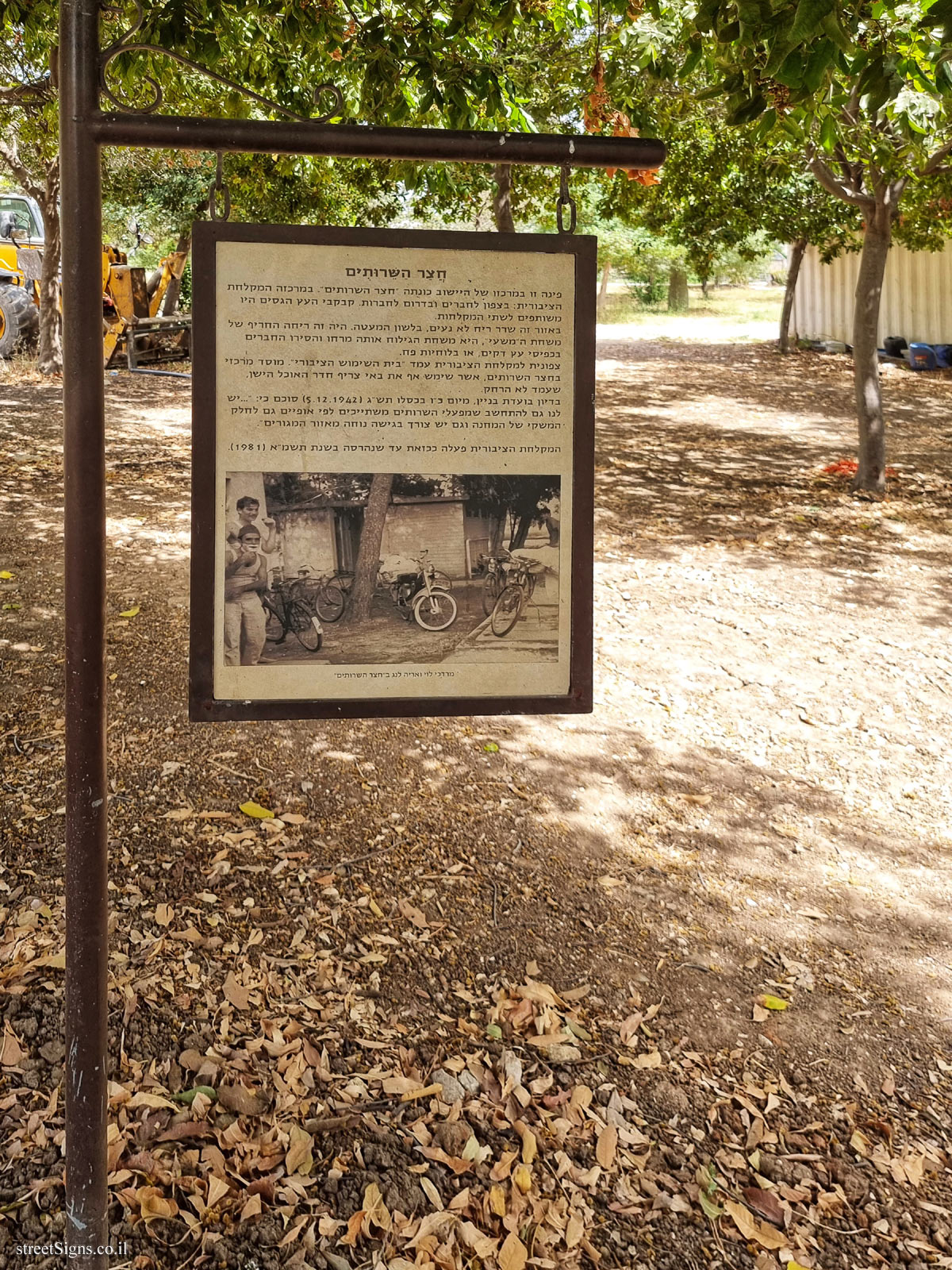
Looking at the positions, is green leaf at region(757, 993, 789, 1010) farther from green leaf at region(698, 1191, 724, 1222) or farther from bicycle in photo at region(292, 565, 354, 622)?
bicycle in photo at region(292, 565, 354, 622)

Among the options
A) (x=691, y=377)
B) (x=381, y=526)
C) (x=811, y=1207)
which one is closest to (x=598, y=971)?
(x=811, y=1207)

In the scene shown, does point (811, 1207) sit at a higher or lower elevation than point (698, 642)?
lower

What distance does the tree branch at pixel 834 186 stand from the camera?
9750 mm

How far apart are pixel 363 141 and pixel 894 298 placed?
25.2 m

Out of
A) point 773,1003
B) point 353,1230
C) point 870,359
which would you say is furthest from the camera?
point 870,359

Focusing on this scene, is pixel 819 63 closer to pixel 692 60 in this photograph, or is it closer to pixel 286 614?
pixel 692 60

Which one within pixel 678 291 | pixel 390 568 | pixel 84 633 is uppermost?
pixel 678 291

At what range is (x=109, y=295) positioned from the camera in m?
17.3

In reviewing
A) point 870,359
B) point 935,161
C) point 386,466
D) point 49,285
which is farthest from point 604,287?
point 386,466

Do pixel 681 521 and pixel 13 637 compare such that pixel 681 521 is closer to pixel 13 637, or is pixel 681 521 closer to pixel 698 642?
pixel 698 642

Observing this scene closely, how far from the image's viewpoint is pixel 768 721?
18.1 ft

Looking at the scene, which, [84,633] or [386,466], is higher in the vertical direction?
[386,466]

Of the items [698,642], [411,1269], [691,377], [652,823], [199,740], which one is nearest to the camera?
[411,1269]

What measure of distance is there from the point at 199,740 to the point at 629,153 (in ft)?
11.1
